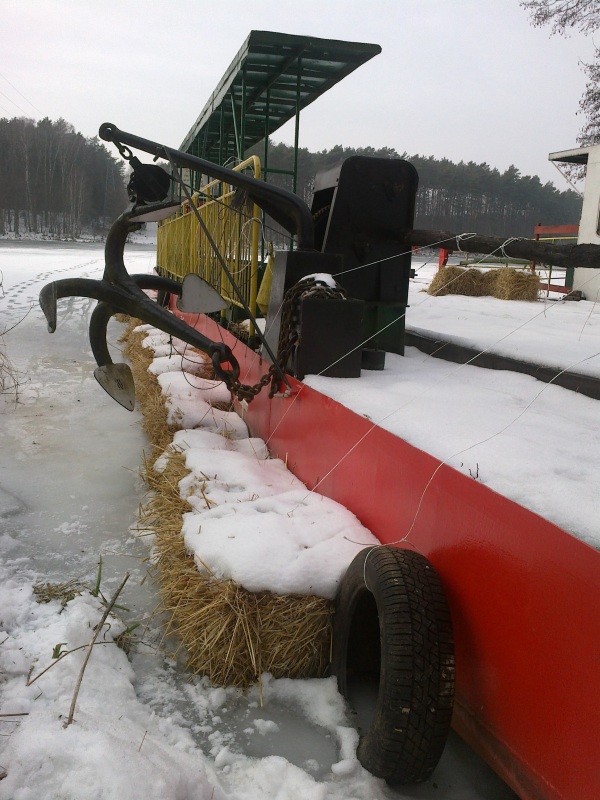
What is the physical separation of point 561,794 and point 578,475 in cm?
82

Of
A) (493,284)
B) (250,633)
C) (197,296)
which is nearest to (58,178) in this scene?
(493,284)

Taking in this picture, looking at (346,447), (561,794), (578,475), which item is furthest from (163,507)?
(561,794)

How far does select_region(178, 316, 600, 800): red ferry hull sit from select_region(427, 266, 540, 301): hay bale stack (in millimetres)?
7180

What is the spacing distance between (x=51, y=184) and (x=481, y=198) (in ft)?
174

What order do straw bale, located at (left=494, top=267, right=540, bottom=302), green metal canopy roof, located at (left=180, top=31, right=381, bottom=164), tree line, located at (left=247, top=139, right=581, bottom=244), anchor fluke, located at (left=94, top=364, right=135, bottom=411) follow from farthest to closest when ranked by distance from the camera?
tree line, located at (left=247, top=139, right=581, bottom=244) → straw bale, located at (left=494, top=267, right=540, bottom=302) → green metal canopy roof, located at (left=180, top=31, right=381, bottom=164) → anchor fluke, located at (left=94, top=364, right=135, bottom=411)

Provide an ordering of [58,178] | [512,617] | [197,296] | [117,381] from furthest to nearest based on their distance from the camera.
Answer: [58,178]
[117,381]
[197,296]
[512,617]

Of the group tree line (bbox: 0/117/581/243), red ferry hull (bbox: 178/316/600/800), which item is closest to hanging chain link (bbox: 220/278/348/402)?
red ferry hull (bbox: 178/316/600/800)

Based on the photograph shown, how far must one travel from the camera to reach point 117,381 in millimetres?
4281

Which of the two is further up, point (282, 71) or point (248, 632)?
point (282, 71)

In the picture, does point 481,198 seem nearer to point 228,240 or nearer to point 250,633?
point 228,240

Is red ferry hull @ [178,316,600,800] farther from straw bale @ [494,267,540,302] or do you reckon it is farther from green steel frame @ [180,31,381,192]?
straw bale @ [494,267,540,302]

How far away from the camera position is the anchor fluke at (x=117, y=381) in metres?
4.24

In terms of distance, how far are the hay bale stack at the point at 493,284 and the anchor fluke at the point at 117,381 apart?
559 cm

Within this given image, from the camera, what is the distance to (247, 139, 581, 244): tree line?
87.2ft
